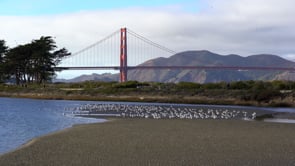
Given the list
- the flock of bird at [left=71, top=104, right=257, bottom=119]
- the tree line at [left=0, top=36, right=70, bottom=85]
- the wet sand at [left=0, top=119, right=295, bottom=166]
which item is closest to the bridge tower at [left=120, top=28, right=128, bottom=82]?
the tree line at [left=0, top=36, right=70, bottom=85]

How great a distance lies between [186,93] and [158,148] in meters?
39.5

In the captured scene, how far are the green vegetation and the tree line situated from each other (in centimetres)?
760

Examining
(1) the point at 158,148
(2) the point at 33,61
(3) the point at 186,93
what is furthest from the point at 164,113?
(2) the point at 33,61

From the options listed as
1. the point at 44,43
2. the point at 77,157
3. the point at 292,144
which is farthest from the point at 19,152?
the point at 44,43

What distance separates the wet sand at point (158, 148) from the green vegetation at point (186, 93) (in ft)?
88.8

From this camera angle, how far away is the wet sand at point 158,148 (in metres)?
11.5

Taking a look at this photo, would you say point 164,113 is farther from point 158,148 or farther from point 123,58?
point 123,58

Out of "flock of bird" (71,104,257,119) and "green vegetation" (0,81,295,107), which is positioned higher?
"green vegetation" (0,81,295,107)

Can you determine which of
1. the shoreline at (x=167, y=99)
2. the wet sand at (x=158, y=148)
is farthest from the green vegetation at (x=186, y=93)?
the wet sand at (x=158, y=148)

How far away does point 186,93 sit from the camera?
52.8 meters

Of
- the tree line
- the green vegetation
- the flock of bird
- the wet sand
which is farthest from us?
the tree line

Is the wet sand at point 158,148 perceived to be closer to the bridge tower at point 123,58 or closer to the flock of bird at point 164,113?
the flock of bird at point 164,113

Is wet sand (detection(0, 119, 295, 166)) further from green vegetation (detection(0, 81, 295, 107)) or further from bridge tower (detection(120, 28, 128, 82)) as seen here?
bridge tower (detection(120, 28, 128, 82))

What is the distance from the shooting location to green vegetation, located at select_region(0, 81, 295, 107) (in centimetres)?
4531
